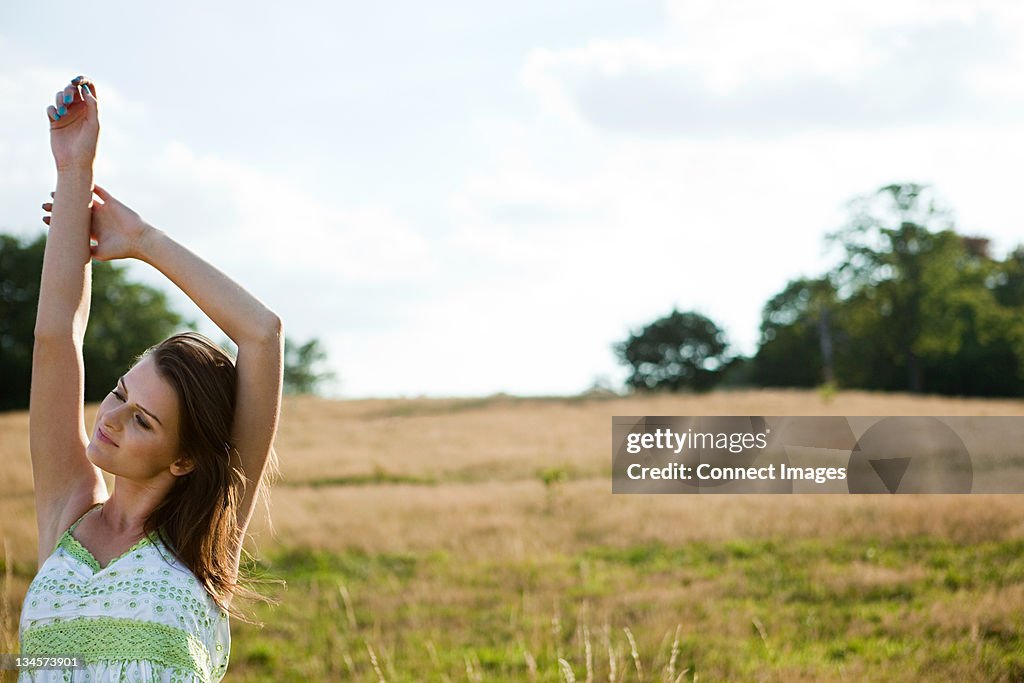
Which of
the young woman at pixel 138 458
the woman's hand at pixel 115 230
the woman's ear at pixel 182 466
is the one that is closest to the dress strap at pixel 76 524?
the young woman at pixel 138 458

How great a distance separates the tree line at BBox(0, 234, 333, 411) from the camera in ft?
138

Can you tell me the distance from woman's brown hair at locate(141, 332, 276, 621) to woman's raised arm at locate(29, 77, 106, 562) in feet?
1.07

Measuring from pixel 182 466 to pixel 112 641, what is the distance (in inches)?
19.1

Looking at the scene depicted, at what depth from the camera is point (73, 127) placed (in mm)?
2604

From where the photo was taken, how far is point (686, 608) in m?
7.69

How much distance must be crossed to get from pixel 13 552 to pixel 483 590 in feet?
19.0

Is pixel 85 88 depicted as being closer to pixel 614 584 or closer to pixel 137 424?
pixel 137 424

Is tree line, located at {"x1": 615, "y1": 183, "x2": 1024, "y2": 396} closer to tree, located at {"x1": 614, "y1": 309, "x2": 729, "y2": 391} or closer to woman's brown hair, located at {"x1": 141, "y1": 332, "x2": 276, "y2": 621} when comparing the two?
tree, located at {"x1": 614, "y1": 309, "x2": 729, "y2": 391}

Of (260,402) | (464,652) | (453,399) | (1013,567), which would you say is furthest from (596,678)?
(453,399)

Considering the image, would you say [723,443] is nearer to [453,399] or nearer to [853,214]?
[453,399]

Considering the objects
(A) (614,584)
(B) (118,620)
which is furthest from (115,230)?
(A) (614,584)

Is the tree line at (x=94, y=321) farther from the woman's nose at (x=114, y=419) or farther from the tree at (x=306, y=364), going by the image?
the woman's nose at (x=114, y=419)

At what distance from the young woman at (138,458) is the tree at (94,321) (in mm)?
40802

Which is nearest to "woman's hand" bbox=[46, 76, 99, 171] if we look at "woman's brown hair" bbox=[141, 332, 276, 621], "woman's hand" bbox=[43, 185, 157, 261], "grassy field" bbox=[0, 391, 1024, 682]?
"woman's hand" bbox=[43, 185, 157, 261]
